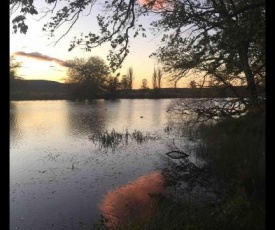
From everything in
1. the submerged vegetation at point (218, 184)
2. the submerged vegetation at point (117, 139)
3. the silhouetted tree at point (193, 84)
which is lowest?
the submerged vegetation at point (117, 139)

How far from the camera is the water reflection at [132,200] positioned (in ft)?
28.2

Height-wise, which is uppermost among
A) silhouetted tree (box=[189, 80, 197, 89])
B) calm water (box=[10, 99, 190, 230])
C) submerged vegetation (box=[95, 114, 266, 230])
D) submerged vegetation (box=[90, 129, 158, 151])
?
silhouetted tree (box=[189, 80, 197, 89])

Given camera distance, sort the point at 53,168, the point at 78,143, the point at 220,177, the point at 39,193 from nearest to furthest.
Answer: the point at 220,177 < the point at 39,193 < the point at 53,168 < the point at 78,143

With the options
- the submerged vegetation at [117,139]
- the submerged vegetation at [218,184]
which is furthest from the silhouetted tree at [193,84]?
the submerged vegetation at [117,139]

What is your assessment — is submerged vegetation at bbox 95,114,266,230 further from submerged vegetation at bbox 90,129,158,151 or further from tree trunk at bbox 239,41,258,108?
submerged vegetation at bbox 90,129,158,151

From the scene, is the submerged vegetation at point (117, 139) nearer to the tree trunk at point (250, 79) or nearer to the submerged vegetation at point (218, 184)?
the submerged vegetation at point (218, 184)

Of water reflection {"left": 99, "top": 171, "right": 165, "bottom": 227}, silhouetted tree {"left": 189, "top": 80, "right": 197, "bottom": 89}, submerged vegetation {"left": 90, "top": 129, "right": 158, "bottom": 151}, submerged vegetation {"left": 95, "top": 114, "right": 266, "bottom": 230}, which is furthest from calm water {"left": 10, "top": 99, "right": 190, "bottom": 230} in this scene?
silhouetted tree {"left": 189, "top": 80, "right": 197, "bottom": 89}

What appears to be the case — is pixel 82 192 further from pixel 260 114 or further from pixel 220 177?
pixel 260 114

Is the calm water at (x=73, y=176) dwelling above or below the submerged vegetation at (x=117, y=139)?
below

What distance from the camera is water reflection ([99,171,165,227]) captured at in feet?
28.2
